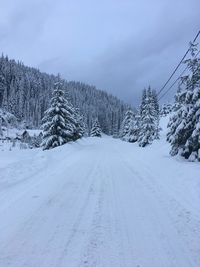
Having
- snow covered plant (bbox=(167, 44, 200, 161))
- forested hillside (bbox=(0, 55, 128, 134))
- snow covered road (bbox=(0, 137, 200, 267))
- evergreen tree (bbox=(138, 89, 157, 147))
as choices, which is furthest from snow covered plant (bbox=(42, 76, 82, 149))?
forested hillside (bbox=(0, 55, 128, 134))

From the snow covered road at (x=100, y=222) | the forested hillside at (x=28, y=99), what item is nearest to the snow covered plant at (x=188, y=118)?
the snow covered road at (x=100, y=222)

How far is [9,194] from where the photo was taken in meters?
8.75

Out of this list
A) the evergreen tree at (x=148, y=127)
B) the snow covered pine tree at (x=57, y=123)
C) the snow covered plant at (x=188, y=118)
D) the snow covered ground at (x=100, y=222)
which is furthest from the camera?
the evergreen tree at (x=148, y=127)

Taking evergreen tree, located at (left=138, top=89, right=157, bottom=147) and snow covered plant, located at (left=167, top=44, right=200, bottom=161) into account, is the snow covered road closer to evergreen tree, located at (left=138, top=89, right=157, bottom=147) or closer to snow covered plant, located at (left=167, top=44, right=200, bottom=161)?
snow covered plant, located at (left=167, top=44, right=200, bottom=161)

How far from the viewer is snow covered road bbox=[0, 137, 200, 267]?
4496 mm

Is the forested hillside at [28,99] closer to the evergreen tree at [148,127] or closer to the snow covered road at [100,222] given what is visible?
the evergreen tree at [148,127]

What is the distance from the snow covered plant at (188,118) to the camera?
14479mm

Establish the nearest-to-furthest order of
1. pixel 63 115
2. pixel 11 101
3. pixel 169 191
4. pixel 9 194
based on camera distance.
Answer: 1. pixel 9 194
2. pixel 169 191
3. pixel 63 115
4. pixel 11 101

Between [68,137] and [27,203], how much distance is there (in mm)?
24931

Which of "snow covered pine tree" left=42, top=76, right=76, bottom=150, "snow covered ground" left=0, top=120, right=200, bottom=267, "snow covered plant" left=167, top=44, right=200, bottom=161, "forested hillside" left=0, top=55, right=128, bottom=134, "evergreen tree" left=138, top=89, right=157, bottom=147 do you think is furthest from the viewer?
"forested hillside" left=0, top=55, right=128, bottom=134

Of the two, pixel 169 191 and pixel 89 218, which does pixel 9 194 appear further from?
pixel 169 191

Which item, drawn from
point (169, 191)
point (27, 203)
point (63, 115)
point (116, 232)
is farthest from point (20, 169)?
point (63, 115)

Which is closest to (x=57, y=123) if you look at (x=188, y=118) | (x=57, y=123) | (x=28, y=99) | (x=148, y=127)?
(x=57, y=123)

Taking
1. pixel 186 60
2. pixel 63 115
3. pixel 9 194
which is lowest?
pixel 9 194
